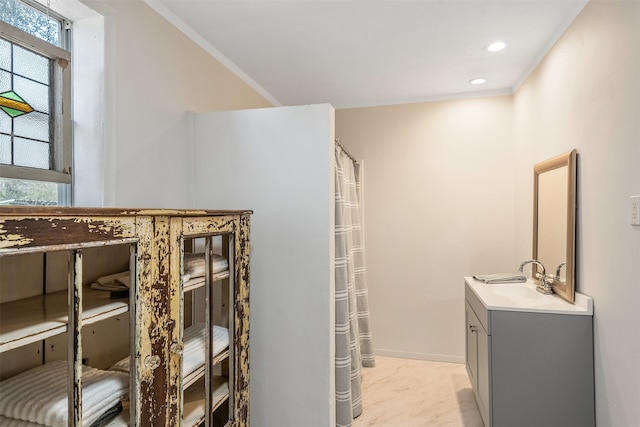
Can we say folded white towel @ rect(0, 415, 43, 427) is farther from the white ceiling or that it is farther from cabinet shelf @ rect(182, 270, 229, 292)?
the white ceiling

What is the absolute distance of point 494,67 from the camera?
258 centimetres

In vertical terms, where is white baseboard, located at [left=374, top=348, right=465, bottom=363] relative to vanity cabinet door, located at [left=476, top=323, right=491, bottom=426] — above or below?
below

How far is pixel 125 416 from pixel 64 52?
53.0 inches

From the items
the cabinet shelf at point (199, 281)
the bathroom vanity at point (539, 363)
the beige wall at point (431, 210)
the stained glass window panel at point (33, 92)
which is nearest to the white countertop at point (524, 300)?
the bathroom vanity at point (539, 363)

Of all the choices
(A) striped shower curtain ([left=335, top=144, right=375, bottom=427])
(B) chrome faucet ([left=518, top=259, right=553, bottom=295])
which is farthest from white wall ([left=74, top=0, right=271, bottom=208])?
(B) chrome faucet ([left=518, top=259, right=553, bottom=295])

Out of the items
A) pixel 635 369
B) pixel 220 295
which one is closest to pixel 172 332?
pixel 220 295

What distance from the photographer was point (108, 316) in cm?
98

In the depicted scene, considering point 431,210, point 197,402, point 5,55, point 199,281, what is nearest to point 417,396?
point 431,210

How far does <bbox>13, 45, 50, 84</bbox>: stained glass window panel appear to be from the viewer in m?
1.26

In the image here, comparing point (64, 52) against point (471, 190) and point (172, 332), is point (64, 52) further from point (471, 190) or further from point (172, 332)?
point (471, 190)

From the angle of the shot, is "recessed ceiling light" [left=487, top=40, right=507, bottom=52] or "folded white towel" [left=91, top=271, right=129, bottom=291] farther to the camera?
"recessed ceiling light" [left=487, top=40, right=507, bottom=52]

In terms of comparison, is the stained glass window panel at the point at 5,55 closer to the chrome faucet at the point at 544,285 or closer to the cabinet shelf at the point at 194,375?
the cabinet shelf at the point at 194,375

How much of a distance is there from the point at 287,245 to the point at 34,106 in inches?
46.5

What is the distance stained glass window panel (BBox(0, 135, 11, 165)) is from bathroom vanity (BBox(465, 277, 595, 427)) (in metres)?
2.15
